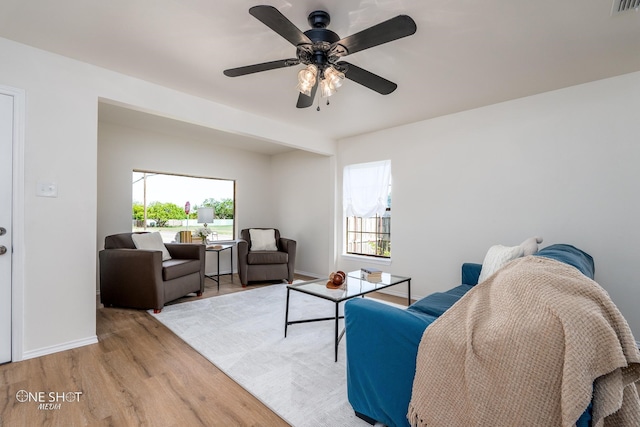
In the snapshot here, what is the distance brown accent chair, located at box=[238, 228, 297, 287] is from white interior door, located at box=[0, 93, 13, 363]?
2571 mm

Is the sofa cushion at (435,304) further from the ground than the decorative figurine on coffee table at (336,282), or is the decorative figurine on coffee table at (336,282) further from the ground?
the decorative figurine on coffee table at (336,282)

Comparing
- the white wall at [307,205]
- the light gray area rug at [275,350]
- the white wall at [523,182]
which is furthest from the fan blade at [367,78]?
the white wall at [307,205]

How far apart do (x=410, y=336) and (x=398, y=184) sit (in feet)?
10.2

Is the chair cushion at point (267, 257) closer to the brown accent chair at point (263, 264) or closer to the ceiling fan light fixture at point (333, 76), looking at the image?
the brown accent chair at point (263, 264)

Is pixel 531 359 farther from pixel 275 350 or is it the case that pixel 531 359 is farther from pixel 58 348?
pixel 58 348

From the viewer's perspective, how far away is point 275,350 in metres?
2.45

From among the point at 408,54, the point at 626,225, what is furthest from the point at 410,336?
the point at 626,225

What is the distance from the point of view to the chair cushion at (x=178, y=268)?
347 centimetres

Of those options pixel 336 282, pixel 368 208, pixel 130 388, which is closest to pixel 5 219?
pixel 130 388

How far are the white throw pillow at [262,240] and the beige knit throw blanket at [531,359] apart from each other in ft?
13.1

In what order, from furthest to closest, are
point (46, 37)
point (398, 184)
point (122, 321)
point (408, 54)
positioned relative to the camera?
point (398, 184)
point (122, 321)
point (408, 54)
point (46, 37)

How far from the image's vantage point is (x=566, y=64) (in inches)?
98.0

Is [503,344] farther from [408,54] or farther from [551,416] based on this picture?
[408,54]

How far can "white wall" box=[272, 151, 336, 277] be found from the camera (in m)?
5.14
